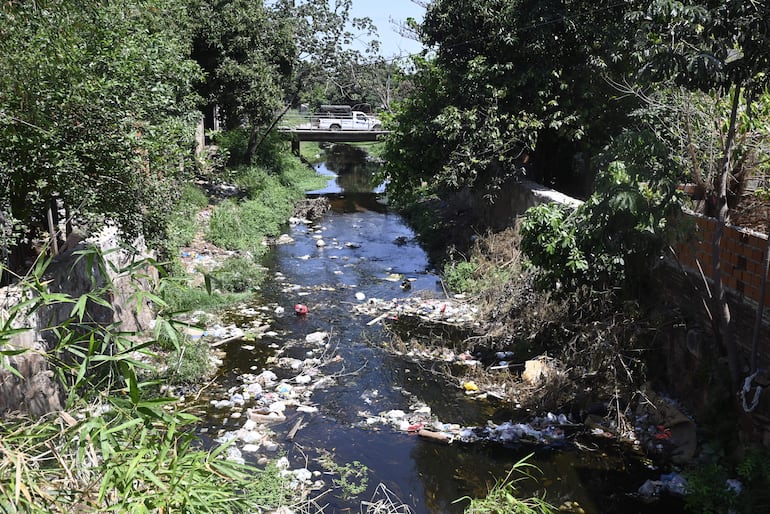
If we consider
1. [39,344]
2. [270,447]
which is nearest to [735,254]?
[270,447]

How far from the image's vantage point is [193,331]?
8.59m

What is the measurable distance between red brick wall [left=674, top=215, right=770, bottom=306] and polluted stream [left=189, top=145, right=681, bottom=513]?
5.71 feet

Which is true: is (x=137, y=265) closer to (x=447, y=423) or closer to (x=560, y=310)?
(x=447, y=423)

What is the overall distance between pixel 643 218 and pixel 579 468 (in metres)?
2.23

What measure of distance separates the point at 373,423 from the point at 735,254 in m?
3.64

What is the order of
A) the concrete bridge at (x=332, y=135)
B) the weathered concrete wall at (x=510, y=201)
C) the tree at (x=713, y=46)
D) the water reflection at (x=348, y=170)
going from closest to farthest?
the tree at (x=713, y=46) → the weathered concrete wall at (x=510, y=201) → the water reflection at (x=348, y=170) → the concrete bridge at (x=332, y=135)

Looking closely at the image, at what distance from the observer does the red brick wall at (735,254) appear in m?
5.18

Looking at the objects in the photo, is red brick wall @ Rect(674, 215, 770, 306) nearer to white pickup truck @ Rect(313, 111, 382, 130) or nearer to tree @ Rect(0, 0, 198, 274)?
tree @ Rect(0, 0, 198, 274)

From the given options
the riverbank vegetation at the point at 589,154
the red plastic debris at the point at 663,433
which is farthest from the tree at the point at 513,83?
the red plastic debris at the point at 663,433

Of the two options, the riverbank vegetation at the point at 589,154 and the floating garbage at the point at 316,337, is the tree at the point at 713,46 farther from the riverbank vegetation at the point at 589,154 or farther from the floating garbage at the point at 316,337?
the floating garbage at the point at 316,337

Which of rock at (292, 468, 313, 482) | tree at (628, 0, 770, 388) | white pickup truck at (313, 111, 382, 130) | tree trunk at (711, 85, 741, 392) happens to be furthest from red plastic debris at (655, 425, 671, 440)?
white pickup truck at (313, 111, 382, 130)

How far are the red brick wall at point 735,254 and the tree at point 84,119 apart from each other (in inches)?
200

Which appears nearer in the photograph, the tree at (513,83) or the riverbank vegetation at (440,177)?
the riverbank vegetation at (440,177)

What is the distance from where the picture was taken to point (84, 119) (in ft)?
18.9
